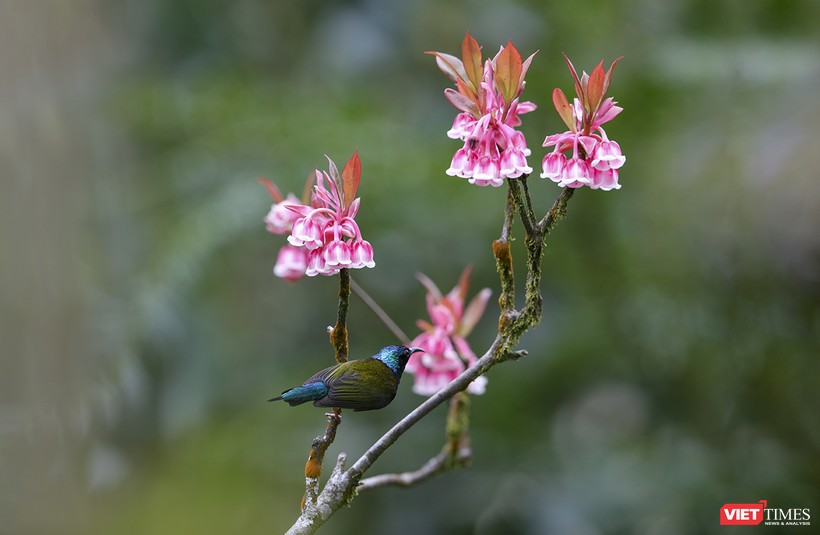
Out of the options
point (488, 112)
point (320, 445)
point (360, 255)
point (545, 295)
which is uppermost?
point (545, 295)

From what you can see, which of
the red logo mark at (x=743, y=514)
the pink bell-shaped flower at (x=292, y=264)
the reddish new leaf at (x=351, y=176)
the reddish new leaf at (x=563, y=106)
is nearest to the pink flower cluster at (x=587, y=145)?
the reddish new leaf at (x=563, y=106)

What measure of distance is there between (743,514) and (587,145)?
3.26ft

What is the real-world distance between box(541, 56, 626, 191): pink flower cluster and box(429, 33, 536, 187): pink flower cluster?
3cm

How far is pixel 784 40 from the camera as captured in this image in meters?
1.86

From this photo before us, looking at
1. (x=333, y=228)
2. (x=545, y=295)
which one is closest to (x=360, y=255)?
(x=333, y=228)

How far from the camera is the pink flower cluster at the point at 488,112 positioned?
0.52 meters

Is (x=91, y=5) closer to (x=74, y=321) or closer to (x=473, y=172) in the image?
(x=74, y=321)

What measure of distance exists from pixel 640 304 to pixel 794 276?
0.32m

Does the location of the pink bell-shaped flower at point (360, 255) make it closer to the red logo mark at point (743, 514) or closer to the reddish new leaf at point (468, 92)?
the reddish new leaf at point (468, 92)

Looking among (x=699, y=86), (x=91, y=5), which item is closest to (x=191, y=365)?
(x=91, y=5)

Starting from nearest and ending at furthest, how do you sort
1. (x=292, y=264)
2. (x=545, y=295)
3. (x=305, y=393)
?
(x=305, y=393)
(x=292, y=264)
(x=545, y=295)

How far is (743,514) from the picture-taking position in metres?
1.30

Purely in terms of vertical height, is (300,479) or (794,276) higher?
(794,276)

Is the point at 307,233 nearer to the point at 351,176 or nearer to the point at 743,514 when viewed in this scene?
the point at 351,176
